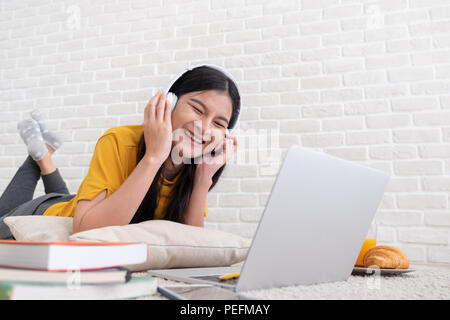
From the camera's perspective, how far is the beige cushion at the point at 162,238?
777 millimetres

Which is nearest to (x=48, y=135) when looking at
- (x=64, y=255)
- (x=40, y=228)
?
(x=40, y=228)

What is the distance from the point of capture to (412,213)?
1816 mm

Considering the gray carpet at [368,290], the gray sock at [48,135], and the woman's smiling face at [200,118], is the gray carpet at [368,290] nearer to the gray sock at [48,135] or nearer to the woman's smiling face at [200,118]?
the woman's smiling face at [200,118]

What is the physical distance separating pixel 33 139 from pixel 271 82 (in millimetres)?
1275

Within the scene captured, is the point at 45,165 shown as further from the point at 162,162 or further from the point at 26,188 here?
the point at 162,162

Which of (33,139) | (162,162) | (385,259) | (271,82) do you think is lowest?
(385,259)

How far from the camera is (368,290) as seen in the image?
63 cm

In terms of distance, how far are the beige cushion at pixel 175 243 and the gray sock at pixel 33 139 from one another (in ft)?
3.63

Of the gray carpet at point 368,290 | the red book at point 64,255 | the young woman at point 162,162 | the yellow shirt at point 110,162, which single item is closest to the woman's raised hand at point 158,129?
the young woman at point 162,162

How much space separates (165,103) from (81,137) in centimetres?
142

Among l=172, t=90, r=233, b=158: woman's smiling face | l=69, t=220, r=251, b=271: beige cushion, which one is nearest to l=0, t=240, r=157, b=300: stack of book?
l=69, t=220, r=251, b=271: beige cushion
